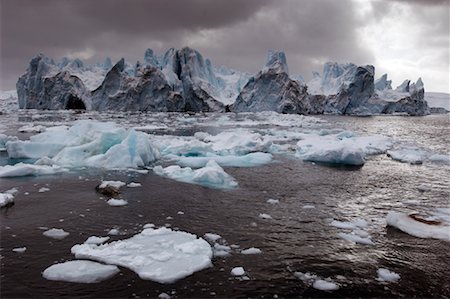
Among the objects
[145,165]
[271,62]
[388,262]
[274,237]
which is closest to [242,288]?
[274,237]

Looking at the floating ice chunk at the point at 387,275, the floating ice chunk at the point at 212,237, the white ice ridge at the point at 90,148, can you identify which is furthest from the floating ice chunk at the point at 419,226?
the white ice ridge at the point at 90,148

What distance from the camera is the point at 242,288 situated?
4684 millimetres

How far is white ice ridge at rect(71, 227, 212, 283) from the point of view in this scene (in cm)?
506

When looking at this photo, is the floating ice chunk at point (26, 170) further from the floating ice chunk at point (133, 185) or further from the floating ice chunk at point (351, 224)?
the floating ice chunk at point (351, 224)

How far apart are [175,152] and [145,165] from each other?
2.73 m

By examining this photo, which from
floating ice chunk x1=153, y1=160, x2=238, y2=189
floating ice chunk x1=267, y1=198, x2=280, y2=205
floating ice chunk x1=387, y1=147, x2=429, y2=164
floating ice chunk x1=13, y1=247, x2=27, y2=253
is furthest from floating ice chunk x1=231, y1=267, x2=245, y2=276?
floating ice chunk x1=387, y1=147, x2=429, y2=164

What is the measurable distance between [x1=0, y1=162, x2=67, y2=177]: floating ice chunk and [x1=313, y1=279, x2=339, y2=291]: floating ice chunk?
909 cm

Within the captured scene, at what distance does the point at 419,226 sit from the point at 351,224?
49.6 inches

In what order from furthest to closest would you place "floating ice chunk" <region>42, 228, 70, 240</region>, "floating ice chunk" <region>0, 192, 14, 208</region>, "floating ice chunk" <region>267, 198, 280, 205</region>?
"floating ice chunk" <region>267, 198, 280, 205</region> < "floating ice chunk" <region>0, 192, 14, 208</region> < "floating ice chunk" <region>42, 228, 70, 240</region>

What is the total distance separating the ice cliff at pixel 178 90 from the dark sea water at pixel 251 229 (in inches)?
1947

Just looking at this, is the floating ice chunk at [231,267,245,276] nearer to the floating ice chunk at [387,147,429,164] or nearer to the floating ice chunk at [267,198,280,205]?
the floating ice chunk at [267,198,280,205]

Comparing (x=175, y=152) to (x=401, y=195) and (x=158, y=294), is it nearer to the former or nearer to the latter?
(x=401, y=195)

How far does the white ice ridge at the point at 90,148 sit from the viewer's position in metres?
12.8

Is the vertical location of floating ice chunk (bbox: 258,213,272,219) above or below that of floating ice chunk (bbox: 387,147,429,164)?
below
